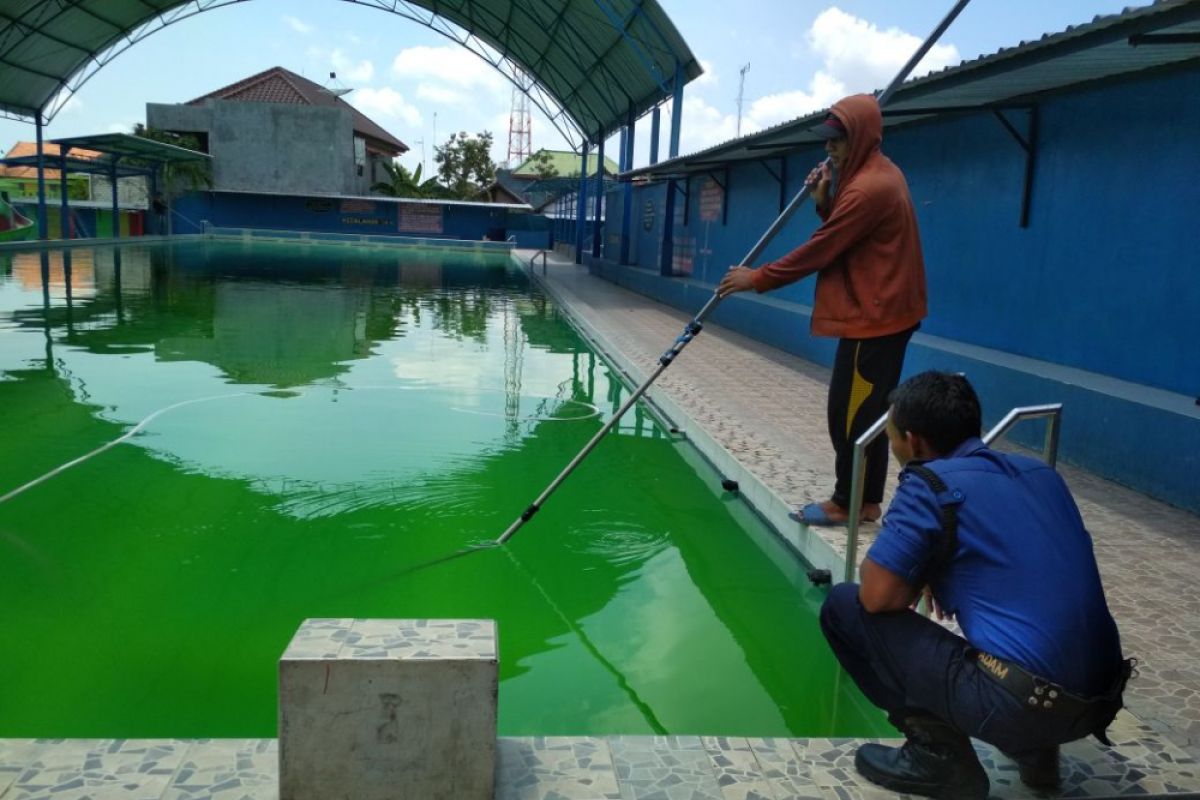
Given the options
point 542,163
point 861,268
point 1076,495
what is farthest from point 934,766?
point 542,163

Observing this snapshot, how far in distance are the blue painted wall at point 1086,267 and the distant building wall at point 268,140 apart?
38143 millimetres

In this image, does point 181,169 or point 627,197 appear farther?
point 181,169

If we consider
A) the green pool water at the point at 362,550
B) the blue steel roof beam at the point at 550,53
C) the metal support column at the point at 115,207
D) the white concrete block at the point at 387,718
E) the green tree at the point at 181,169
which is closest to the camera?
the white concrete block at the point at 387,718

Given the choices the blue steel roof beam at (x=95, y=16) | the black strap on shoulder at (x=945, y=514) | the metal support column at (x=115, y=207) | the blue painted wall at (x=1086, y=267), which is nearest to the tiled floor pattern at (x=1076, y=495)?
the blue painted wall at (x=1086, y=267)

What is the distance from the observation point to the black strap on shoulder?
2.01m

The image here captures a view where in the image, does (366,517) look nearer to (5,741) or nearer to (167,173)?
(5,741)

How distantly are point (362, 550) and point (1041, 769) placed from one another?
3.19 m

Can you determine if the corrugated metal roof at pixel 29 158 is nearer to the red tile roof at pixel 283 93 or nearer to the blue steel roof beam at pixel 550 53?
the red tile roof at pixel 283 93

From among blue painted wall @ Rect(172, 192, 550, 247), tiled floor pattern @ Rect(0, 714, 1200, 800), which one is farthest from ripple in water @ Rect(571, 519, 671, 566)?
blue painted wall @ Rect(172, 192, 550, 247)

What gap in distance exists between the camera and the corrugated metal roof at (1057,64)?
465 cm

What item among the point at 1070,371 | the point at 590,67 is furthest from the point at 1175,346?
the point at 590,67

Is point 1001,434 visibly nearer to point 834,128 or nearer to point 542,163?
point 834,128

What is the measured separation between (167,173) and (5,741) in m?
42.7

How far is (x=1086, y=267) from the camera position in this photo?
6.46 m
